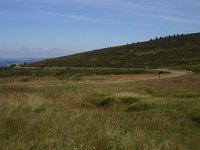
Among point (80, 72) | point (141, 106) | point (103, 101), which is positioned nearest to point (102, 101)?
point (103, 101)

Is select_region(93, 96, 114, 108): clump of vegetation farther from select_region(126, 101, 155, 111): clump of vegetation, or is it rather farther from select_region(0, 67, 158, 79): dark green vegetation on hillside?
select_region(0, 67, 158, 79): dark green vegetation on hillside

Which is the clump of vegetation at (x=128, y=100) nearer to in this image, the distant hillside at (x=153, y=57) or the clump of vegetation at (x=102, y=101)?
the clump of vegetation at (x=102, y=101)

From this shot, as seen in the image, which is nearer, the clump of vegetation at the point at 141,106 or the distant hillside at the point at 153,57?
the clump of vegetation at the point at 141,106

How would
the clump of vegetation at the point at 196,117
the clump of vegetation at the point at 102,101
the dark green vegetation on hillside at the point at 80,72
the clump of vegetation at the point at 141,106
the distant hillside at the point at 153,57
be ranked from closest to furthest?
the clump of vegetation at the point at 196,117
the clump of vegetation at the point at 141,106
the clump of vegetation at the point at 102,101
the dark green vegetation on hillside at the point at 80,72
the distant hillside at the point at 153,57

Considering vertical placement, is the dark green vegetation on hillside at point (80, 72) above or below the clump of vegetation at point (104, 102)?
below

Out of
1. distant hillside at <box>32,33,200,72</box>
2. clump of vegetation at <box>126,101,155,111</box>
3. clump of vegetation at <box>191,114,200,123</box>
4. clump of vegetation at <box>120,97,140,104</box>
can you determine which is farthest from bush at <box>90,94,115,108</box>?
distant hillside at <box>32,33,200,72</box>

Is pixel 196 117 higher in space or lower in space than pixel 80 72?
higher

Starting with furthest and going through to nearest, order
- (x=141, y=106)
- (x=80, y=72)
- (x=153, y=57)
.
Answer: (x=153, y=57)
(x=80, y=72)
(x=141, y=106)

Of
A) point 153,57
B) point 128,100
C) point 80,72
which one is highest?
point 153,57

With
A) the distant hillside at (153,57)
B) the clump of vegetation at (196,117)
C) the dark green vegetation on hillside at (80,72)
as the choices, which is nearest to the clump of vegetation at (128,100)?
the clump of vegetation at (196,117)

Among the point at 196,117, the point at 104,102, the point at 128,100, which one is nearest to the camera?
the point at 196,117

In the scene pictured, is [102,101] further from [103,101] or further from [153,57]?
[153,57]

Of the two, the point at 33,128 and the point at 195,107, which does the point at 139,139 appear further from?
the point at 195,107

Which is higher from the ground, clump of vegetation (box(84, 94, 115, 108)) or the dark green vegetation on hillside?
clump of vegetation (box(84, 94, 115, 108))
